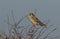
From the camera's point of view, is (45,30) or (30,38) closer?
(30,38)

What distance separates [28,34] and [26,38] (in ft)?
0.37

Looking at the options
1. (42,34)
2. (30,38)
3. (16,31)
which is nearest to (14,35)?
(16,31)

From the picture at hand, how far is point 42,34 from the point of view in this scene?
252cm

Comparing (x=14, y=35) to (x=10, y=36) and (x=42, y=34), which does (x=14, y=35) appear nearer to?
(x=10, y=36)

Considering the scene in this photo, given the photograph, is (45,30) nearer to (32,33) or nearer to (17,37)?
(32,33)

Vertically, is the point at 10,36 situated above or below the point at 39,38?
above

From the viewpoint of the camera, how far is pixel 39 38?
245 cm

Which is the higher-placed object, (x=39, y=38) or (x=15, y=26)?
(x=15, y=26)

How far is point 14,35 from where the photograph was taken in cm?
237

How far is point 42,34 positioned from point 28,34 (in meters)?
0.16

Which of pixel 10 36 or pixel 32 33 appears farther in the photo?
pixel 32 33

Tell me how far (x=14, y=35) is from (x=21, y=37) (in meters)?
0.08

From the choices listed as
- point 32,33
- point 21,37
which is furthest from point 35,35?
point 21,37

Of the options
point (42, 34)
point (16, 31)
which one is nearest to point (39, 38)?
point (42, 34)
